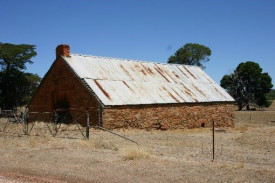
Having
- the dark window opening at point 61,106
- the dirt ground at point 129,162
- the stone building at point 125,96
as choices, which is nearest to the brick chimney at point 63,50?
the stone building at point 125,96

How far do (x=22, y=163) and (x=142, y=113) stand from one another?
1317 cm

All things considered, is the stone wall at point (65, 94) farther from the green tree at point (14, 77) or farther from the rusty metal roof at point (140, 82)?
the green tree at point (14, 77)

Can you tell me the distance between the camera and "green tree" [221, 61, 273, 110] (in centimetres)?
6638

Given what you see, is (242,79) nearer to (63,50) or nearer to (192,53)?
(192,53)

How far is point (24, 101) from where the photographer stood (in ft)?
156

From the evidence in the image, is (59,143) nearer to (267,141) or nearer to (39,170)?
(39,170)

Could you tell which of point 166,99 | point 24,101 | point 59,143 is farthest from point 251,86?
point 59,143

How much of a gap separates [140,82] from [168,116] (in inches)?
130

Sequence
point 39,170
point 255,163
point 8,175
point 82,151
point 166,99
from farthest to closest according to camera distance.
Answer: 1. point 166,99
2. point 82,151
3. point 255,163
4. point 39,170
5. point 8,175

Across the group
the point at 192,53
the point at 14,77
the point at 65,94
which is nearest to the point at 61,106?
the point at 65,94

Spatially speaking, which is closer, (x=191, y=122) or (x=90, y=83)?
(x=90, y=83)

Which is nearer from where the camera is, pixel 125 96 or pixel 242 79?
pixel 125 96

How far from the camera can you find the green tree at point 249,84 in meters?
66.4

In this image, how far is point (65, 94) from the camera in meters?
25.0
